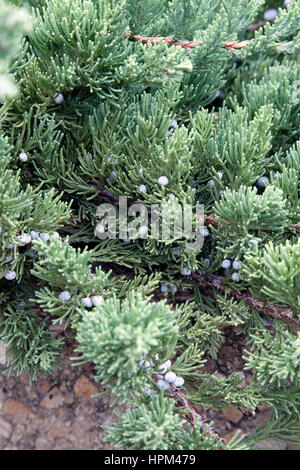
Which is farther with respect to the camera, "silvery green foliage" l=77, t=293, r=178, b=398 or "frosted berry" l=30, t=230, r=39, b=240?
"frosted berry" l=30, t=230, r=39, b=240

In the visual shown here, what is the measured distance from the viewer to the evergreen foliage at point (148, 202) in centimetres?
71

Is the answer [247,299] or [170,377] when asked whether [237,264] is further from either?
[170,377]

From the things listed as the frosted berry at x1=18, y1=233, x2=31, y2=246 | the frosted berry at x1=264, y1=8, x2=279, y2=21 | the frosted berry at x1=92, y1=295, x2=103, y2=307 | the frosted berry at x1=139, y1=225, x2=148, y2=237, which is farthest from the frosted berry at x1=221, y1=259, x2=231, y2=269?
the frosted berry at x1=264, y1=8, x2=279, y2=21

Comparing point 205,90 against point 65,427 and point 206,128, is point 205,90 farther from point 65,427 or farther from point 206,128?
point 65,427

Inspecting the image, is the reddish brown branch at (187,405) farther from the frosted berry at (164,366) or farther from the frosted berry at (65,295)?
the frosted berry at (65,295)

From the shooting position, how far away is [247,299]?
0.93 meters

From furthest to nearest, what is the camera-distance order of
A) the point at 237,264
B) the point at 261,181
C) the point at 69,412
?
the point at 69,412 < the point at 261,181 < the point at 237,264

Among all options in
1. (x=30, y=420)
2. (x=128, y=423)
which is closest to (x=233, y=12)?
(x=128, y=423)

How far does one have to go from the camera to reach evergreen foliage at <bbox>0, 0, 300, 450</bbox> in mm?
715

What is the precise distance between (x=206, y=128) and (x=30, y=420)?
2.98 feet

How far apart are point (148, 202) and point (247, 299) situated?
31 cm

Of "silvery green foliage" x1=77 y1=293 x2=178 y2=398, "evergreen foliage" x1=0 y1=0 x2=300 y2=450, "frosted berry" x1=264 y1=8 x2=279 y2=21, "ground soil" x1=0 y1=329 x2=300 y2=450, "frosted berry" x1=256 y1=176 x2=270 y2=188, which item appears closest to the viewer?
"silvery green foliage" x1=77 y1=293 x2=178 y2=398

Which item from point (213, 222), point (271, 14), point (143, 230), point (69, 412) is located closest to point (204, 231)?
point (213, 222)

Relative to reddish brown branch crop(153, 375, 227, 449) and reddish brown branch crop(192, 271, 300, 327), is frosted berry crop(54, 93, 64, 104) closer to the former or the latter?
reddish brown branch crop(192, 271, 300, 327)
